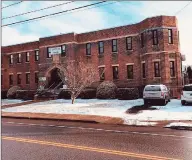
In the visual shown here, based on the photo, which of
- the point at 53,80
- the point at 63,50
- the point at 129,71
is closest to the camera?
the point at 129,71

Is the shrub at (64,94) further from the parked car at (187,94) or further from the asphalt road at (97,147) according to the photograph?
the asphalt road at (97,147)

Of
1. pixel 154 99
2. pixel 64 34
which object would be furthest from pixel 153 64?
pixel 64 34

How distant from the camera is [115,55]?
31875 millimetres

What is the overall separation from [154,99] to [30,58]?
24.3m

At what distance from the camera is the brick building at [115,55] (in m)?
28.0

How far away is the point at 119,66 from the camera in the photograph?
31625 millimetres

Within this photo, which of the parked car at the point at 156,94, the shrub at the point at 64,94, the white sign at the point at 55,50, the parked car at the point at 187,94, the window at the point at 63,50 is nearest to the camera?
the parked car at the point at 187,94

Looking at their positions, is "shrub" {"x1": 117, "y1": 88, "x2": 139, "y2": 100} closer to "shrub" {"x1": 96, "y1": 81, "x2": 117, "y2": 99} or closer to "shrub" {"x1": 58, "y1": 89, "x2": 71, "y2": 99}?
"shrub" {"x1": 96, "y1": 81, "x2": 117, "y2": 99}

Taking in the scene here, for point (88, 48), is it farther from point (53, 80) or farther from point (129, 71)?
point (53, 80)

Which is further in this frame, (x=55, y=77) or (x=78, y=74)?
(x=55, y=77)

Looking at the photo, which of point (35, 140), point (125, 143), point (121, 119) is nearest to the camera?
point (125, 143)

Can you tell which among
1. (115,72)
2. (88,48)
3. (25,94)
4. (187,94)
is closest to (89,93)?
(115,72)

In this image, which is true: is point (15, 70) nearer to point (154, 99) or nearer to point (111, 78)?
point (111, 78)

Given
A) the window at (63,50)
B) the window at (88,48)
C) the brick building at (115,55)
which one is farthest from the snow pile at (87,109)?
the window at (63,50)
